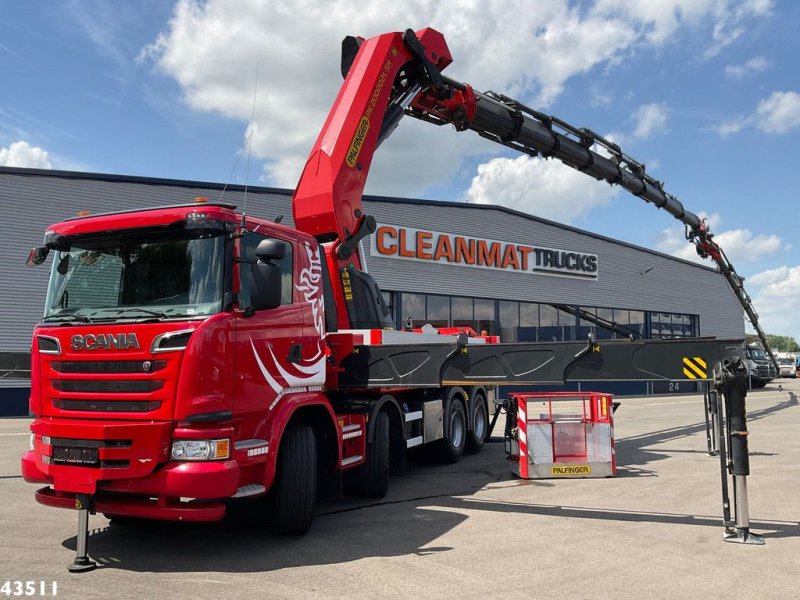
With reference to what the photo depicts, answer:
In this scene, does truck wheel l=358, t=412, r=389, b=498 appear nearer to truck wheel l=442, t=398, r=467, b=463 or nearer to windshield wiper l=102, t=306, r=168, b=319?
truck wheel l=442, t=398, r=467, b=463

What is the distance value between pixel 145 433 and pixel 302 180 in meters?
4.51

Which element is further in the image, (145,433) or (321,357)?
(321,357)

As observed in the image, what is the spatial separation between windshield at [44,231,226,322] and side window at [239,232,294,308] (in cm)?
23

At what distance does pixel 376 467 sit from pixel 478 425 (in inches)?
197

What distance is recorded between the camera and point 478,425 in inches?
508

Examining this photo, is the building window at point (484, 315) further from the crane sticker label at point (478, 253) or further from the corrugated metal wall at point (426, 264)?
the crane sticker label at point (478, 253)

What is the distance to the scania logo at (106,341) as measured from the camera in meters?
5.36

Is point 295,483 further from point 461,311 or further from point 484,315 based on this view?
point 484,315

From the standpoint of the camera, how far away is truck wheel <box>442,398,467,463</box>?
1127 centimetres

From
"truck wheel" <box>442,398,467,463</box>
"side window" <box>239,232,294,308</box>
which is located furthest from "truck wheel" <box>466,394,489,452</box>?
"side window" <box>239,232,294,308</box>

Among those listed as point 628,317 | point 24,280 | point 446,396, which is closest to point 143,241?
point 446,396

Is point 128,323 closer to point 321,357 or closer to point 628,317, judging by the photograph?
point 321,357

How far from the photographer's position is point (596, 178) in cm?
1608

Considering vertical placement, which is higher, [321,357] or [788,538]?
[321,357]
